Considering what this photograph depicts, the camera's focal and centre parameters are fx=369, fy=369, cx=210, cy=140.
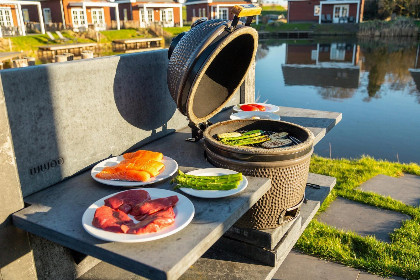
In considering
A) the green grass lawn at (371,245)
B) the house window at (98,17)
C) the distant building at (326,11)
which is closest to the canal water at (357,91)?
the green grass lawn at (371,245)

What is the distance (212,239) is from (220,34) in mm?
1714

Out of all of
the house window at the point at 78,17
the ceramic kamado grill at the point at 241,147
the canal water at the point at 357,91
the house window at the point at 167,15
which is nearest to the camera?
the ceramic kamado grill at the point at 241,147

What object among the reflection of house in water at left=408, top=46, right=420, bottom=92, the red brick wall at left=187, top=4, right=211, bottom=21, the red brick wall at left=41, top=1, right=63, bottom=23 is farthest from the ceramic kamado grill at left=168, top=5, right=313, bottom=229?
the red brick wall at left=187, top=4, right=211, bottom=21

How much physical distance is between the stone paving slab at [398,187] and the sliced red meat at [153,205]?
12.9ft

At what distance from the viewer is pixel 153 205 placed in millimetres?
2129

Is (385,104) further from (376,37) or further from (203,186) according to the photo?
(376,37)

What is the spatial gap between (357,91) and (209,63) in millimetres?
13522

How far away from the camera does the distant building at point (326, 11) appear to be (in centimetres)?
4228

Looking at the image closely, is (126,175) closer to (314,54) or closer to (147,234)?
(147,234)

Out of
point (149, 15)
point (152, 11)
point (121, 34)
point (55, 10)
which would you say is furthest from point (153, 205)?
point (152, 11)

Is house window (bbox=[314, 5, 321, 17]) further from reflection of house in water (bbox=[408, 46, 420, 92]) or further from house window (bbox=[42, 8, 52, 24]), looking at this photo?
house window (bbox=[42, 8, 52, 24])

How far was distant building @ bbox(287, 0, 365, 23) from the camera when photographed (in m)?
42.3

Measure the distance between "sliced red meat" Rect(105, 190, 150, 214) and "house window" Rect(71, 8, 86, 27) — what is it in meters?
38.0

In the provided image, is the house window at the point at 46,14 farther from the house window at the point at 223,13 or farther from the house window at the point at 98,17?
the house window at the point at 223,13
